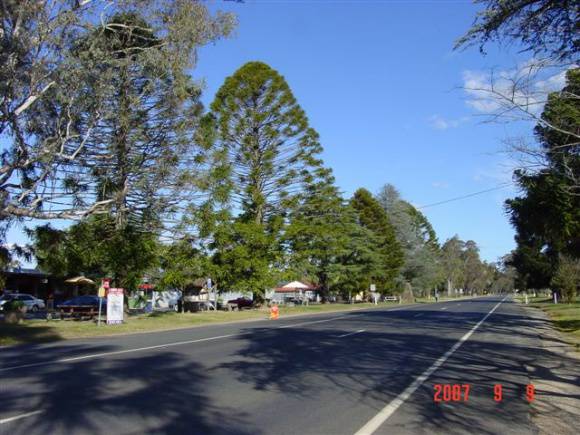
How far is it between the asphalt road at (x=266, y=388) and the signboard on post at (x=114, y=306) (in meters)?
10.1

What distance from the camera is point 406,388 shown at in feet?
31.7

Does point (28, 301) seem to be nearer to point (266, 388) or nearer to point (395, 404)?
point (266, 388)

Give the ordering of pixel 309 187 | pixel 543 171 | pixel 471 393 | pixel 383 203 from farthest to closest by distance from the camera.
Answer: pixel 383 203 < pixel 309 187 < pixel 543 171 < pixel 471 393

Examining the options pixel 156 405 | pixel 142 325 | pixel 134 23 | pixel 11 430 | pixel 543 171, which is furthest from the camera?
pixel 142 325

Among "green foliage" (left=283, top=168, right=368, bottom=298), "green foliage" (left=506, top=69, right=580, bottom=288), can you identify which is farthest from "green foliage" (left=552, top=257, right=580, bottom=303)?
"green foliage" (left=283, top=168, right=368, bottom=298)

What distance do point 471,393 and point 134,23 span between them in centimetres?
2064

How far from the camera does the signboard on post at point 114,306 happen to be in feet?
88.3

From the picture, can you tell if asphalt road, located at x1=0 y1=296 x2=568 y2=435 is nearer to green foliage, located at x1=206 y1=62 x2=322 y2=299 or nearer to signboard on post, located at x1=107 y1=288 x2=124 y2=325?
signboard on post, located at x1=107 y1=288 x2=124 y2=325

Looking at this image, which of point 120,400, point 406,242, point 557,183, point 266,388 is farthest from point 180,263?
point 406,242

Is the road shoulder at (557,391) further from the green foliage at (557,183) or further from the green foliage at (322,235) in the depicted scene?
the green foliage at (322,235)

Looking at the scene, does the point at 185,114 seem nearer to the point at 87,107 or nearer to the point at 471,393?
the point at 87,107

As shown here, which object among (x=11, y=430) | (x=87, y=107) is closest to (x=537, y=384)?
(x=11, y=430)
